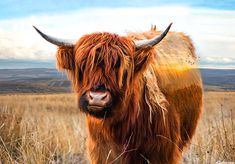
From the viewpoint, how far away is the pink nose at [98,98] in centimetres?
435

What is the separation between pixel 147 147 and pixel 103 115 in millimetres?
838

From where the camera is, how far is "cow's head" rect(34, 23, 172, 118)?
14.7ft

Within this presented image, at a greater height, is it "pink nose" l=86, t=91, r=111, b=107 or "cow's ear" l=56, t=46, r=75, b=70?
"cow's ear" l=56, t=46, r=75, b=70

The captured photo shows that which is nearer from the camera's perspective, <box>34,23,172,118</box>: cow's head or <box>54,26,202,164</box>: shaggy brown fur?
<box>34,23,172,118</box>: cow's head

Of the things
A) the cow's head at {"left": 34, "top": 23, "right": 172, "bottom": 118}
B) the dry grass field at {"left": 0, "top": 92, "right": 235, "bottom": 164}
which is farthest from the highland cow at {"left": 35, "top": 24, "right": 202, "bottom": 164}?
the dry grass field at {"left": 0, "top": 92, "right": 235, "bottom": 164}

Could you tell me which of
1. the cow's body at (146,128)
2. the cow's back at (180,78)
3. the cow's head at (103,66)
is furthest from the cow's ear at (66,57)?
the cow's back at (180,78)

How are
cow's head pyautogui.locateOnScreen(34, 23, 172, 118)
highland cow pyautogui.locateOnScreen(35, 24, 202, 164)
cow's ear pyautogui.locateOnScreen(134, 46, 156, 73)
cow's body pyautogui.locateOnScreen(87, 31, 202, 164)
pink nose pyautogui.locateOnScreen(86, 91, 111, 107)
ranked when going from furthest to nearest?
cow's body pyautogui.locateOnScreen(87, 31, 202, 164), cow's ear pyautogui.locateOnScreen(134, 46, 156, 73), highland cow pyautogui.locateOnScreen(35, 24, 202, 164), cow's head pyautogui.locateOnScreen(34, 23, 172, 118), pink nose pyautogui.locateOnScreen(86, 91, 111, 107)

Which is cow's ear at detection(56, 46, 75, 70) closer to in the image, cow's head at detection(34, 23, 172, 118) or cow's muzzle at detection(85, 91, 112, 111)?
cow's head at detection(34, 23, 172, 118)

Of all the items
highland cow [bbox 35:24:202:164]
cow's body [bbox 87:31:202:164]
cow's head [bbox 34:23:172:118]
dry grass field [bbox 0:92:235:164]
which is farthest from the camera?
dry grass field [bbox 0:92:235:164]

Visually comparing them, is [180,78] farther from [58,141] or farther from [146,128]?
[58,141]

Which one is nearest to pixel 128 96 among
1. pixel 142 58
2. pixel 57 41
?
pixel 142 58

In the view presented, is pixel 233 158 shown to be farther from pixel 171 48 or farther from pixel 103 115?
pixel 103 115

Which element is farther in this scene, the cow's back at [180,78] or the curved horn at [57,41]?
the cow's back at [180,78]

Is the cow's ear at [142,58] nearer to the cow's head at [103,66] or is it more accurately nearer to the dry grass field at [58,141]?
the cow's head at [103,66]
